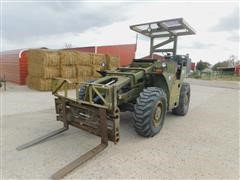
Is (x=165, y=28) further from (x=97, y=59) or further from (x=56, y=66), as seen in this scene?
(x=97, y=59)

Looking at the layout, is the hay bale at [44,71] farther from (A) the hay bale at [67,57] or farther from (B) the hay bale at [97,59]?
(B) the hay bale at [97,59]

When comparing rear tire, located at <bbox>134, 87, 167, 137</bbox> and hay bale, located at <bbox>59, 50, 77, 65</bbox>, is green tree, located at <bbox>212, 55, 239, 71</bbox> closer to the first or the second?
hay bale, located at <bbox>59, 50, 77, 65</bbox>

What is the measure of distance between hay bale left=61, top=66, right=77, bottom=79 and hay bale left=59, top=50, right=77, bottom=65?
0.92 ft

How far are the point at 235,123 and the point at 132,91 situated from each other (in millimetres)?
3195

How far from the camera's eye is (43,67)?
10.3 meters

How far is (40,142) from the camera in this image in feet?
12.3

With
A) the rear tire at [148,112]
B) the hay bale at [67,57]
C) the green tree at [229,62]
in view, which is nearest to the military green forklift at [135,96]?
the rear tire at [148,112]

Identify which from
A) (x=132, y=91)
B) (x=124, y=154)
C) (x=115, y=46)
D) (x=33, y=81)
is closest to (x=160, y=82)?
(x=132, y=91)

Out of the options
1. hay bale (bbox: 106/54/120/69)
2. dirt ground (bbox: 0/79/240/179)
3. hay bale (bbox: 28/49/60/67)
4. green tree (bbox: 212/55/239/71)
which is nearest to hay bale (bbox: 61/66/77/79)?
hay bale (bbox: 28/49/60/67)

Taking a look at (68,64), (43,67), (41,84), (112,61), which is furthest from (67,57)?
(112,61)

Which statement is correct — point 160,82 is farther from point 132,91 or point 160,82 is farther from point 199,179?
point 199,179

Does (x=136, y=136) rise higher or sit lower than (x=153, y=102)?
lower

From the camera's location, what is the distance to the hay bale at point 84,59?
11816 mm

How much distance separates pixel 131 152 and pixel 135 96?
4.86ft
